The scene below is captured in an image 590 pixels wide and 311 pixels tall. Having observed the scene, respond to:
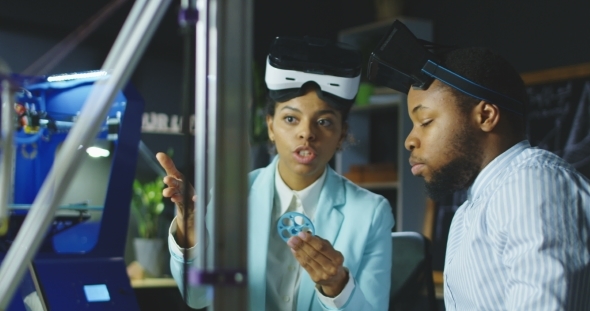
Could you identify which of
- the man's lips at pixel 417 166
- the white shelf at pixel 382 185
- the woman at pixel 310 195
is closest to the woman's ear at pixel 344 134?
the woman at pixel 310 195

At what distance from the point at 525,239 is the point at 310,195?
82 centimetres

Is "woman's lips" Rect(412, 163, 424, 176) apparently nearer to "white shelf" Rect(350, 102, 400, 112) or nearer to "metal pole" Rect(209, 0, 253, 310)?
"metal pole" Rect(209, 0, 253, 310)

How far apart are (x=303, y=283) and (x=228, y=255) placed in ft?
3.18

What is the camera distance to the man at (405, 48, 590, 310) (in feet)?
4.08

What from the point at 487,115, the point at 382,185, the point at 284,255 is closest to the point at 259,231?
the point at 284,255

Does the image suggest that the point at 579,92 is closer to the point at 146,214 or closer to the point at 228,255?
the point at 146,214

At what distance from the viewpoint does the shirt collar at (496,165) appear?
153 cm

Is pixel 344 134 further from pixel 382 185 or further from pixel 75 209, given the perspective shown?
pixel 382 185

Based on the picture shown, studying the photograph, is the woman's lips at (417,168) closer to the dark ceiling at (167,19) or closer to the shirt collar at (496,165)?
the shirt collar at (496,165)

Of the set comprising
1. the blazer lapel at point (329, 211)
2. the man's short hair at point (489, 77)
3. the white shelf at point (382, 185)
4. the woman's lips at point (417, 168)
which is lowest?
the white shelf at point (382, 185)

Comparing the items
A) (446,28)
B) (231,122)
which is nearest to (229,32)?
(231,122)

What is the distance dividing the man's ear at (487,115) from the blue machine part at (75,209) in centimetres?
92

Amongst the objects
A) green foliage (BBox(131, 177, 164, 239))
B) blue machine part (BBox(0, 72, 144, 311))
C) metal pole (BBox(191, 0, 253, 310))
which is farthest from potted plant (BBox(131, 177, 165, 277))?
metal pole (BBox(191, 0, 253, 310))

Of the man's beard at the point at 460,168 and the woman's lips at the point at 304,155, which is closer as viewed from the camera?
the man's beard at the point at 460,168
